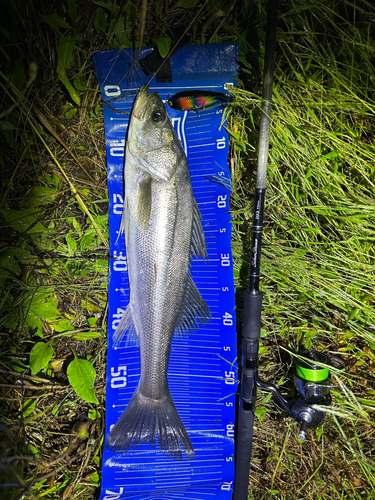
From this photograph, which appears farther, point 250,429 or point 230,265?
point 230,265

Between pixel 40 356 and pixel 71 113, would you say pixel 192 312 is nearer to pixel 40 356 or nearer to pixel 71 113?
pixel 40 356

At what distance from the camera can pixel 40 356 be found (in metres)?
2.10

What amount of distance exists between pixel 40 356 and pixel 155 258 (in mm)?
1022

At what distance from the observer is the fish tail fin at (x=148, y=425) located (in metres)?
2.08

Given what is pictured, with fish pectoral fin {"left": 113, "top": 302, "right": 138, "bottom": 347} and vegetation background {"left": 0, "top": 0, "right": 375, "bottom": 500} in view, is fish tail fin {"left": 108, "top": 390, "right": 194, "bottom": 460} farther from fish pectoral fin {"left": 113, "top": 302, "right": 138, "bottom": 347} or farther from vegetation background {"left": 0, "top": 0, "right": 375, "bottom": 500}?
fish pectoral fin {"left": 113, "top": 302, "right": 138, "bottom": 347}

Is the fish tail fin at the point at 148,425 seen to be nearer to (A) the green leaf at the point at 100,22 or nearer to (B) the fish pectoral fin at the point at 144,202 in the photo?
(B) the fish pectoral fin at the point at 144,202

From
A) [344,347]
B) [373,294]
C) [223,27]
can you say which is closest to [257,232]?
[373,294]

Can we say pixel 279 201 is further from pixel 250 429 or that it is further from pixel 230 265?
pixel 250 429

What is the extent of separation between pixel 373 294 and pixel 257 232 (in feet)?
3.15

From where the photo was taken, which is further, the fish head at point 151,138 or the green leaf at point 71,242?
the green leaf at point 71,242

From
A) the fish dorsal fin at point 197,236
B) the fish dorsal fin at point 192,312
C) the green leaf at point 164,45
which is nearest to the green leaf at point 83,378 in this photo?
the fish dorsal fin at point 192,312

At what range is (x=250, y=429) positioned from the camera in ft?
6.61

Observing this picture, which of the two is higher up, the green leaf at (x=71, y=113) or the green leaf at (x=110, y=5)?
the green leaf at (x=110, y=5)

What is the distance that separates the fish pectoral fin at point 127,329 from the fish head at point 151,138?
0.92 metres
